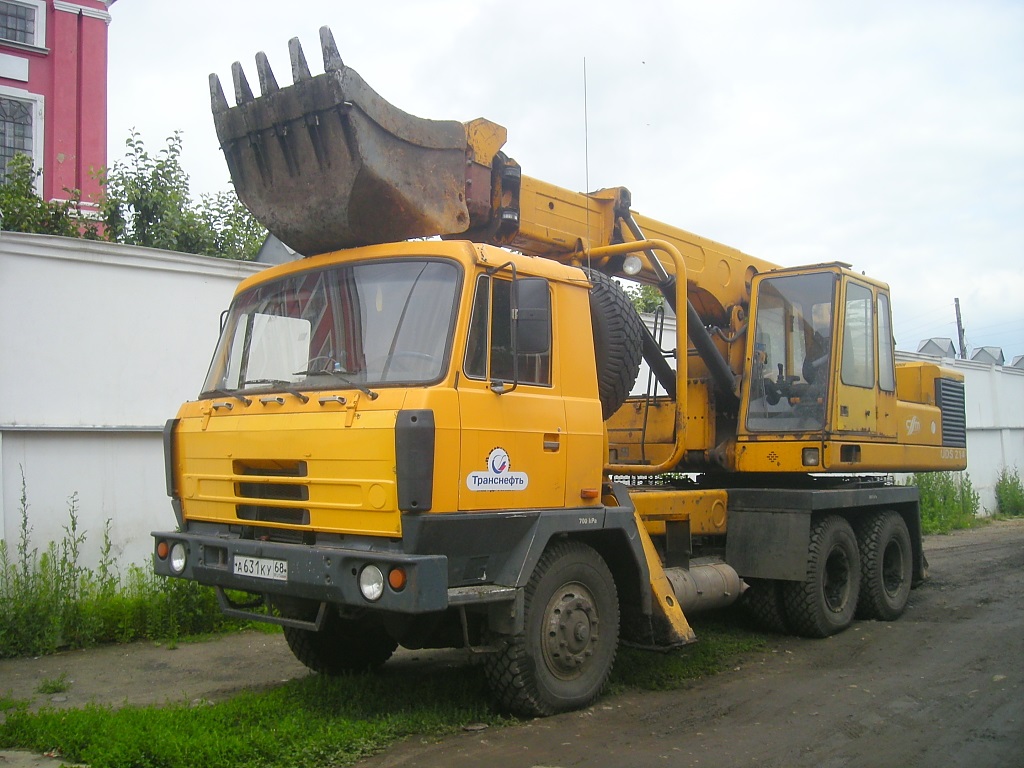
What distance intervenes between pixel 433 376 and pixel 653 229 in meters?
3.36

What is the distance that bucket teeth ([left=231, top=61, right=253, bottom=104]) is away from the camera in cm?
568

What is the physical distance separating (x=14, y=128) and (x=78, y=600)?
1244cm

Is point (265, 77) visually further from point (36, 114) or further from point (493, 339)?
point (36, 114)

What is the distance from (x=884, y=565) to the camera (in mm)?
9203

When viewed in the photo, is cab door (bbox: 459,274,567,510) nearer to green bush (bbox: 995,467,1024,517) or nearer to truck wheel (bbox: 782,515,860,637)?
truck wheel (bbox: 782,515,860,637)

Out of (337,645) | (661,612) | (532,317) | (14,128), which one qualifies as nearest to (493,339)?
(532,317)

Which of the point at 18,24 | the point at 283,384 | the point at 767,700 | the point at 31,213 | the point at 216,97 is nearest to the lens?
the point at 283,384

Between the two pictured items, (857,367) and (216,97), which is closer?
(216,97)

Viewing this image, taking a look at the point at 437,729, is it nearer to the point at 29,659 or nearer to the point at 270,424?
the point at 270,424

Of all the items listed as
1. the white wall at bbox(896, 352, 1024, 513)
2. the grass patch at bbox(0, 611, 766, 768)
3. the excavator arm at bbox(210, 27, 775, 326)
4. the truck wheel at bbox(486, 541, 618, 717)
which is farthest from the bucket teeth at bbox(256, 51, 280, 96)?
the white wall at bbox(896, 352, 1024, 513)

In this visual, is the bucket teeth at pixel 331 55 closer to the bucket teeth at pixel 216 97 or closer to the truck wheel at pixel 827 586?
the bucket teeth at pixel 216 97

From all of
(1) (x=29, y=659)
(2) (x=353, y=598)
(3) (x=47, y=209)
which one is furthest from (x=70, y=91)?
(2) (x=353, y=598)

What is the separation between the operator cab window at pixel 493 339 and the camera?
5.11 m

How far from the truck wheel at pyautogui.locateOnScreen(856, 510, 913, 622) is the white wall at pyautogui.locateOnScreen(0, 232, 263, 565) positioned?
639 centimetres
